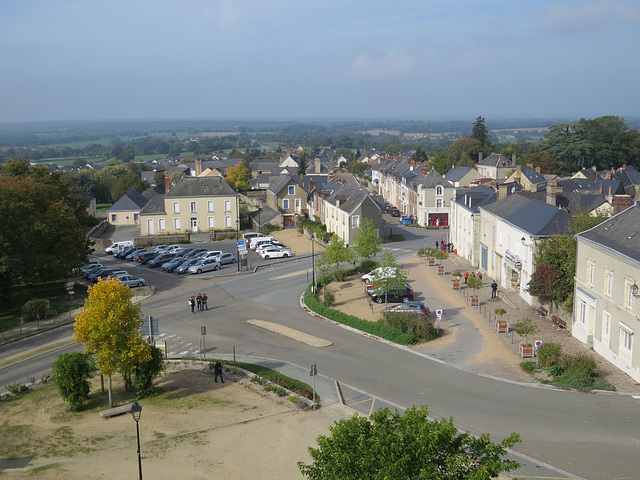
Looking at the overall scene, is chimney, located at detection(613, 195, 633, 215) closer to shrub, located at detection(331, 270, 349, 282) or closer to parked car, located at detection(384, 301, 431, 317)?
parked car, located at detection(384, 301, 431, 317)

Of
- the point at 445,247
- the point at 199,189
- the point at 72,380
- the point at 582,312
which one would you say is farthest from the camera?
the point at 199,189

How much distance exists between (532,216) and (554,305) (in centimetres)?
811

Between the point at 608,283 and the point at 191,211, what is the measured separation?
5581cm

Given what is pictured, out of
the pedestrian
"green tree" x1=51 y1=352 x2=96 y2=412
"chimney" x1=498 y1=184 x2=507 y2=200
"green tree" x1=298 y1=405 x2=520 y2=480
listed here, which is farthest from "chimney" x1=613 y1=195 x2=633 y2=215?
"green tree" x1=51 y1=352 x2=96 y2=412

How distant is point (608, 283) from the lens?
31.2 m

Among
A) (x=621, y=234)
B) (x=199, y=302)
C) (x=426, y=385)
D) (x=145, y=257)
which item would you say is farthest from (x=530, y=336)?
(x=145, y=257)

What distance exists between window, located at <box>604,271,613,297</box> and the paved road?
651 cm

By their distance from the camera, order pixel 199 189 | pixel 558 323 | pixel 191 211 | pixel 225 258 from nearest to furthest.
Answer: pixel 558 323, pixel 225 258, pixel 191 211, pixel 199 189

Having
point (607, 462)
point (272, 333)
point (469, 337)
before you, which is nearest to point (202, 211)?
point (272, 333)

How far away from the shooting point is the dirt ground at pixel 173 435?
2155cm

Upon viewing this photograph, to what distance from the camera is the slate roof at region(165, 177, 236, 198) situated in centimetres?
7738

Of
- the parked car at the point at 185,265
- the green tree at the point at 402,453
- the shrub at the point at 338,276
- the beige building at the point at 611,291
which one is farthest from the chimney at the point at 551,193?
the green tree at the point at 402,453

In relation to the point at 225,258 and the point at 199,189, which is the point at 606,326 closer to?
the point at 225,258

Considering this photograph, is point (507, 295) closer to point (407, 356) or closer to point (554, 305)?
point (554, 305)
